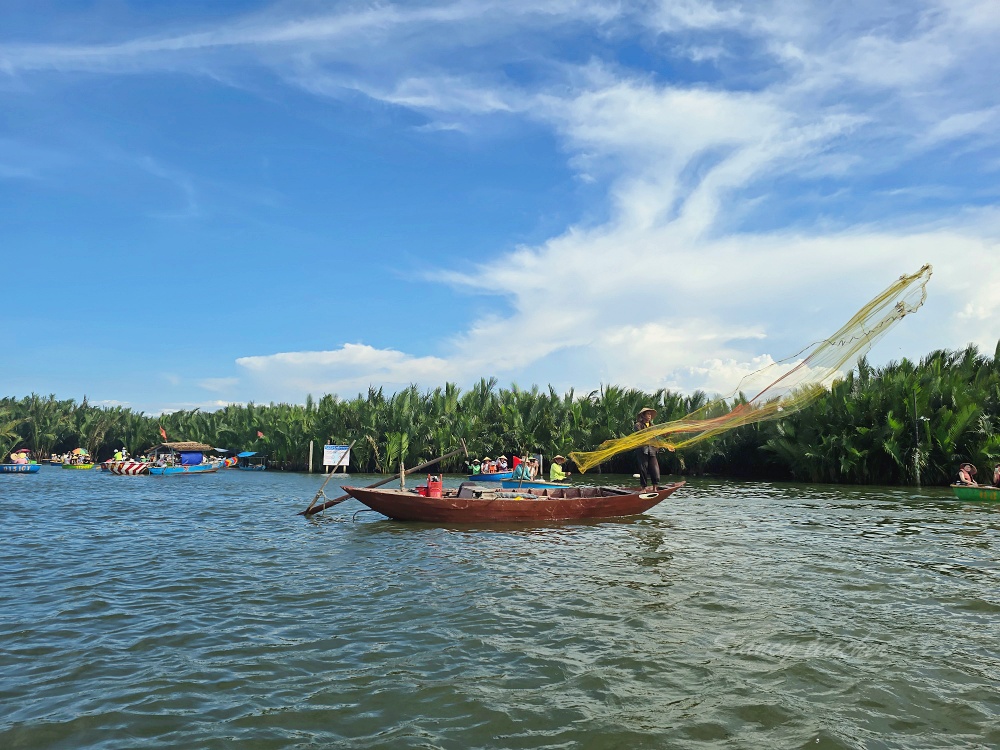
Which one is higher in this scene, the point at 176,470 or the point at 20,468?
the point at 20,468

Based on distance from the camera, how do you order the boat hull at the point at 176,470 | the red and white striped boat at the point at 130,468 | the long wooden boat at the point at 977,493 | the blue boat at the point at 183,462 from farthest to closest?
the red and white striped boat at the point at 130,468, the blue boat at the point at 183,462, the boat hull at the point at 176,470, the long wooden boat at the point at 977,493

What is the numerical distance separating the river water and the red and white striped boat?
112 feet

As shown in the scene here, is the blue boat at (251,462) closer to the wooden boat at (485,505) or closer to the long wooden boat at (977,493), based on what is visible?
the wooden boat at (485,505)

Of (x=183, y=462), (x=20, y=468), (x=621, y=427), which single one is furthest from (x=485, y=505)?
(x=183, y=462)

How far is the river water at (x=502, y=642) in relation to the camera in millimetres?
5840

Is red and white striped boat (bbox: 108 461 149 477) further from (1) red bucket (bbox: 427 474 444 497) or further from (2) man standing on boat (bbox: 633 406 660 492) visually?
(2) man standing on boat (bbox: 633 406 660 492)

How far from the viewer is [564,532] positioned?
17.6 metres

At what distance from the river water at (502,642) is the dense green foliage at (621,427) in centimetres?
1660

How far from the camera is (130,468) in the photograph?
154 feet

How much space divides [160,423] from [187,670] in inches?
2857

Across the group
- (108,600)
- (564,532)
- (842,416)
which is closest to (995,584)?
(564,532)

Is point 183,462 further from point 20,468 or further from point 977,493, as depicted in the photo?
point 977,493

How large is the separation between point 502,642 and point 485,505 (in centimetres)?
1037

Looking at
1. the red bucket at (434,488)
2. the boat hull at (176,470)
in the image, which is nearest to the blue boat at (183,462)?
the boat hull at (176,470)
